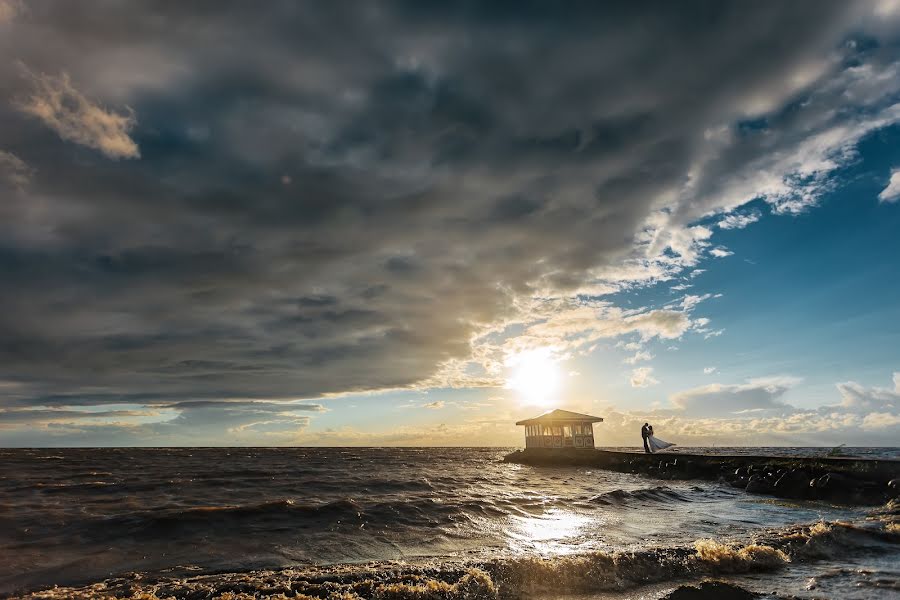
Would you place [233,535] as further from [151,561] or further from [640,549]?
[640,549]

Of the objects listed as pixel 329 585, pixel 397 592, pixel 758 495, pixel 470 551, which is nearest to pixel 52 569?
pixel 329 585

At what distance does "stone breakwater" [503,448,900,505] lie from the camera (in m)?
24.0

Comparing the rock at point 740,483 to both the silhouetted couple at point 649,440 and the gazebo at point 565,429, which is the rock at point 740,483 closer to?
the silhouetted couple at point 649,440

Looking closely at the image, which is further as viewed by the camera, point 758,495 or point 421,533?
point 758,495

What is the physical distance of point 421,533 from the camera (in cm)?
1616

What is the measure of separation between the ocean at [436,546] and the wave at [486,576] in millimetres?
45

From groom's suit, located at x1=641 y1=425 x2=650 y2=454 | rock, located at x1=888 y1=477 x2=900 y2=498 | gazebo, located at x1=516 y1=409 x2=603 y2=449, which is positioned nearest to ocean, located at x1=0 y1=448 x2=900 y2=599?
rock, located at x1=888 y1=477 x2=900 y2=498

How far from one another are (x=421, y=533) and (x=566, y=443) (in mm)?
39797

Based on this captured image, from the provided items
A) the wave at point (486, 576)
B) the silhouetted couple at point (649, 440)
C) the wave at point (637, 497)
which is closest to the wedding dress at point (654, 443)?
the silhouetted couple at point (649, 440)

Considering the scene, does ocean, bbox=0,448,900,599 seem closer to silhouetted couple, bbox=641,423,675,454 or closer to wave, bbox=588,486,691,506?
wave, bbox=588,486,691,506

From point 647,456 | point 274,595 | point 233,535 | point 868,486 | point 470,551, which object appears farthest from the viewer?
point 647,456

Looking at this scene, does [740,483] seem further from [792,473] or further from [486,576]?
[486,576]

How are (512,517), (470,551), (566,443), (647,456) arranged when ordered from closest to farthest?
(470,551)
(512,517)
(647,456)
(566,443)

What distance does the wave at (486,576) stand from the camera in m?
9.77
